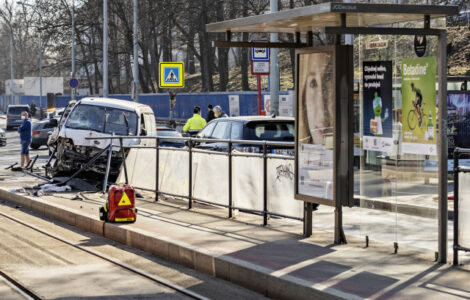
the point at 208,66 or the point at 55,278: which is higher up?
the point at 208,66

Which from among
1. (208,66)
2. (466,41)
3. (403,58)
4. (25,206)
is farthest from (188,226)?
(208,66)

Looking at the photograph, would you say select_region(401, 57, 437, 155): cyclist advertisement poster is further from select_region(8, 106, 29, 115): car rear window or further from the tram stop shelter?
select_region(8, 106, 29, 115): car rear window

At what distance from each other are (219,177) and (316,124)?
298 cm

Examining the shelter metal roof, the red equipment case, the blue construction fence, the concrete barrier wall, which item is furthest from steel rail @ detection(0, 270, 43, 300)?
the blue construction fence

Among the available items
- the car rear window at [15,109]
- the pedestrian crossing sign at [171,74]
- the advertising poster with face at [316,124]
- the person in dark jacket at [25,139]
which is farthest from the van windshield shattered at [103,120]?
the car rear window at [15,109]

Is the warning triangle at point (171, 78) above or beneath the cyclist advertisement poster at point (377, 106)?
above

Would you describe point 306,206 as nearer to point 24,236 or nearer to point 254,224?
point 254,224

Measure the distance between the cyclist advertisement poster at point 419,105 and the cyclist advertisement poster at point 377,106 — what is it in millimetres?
243

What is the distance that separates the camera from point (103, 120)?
60.2 ft

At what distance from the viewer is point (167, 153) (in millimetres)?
13961

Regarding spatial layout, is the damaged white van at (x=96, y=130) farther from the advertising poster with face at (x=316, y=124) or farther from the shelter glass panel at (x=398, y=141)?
the shelter glass panel at (x=398, y=141)

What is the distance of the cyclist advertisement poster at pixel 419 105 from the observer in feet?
26.8

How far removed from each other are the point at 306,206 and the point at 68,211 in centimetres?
477

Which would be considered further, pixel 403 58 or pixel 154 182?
pixel 154 182
